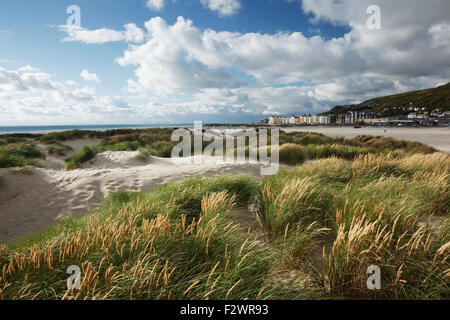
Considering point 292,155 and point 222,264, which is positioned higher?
point 292,155

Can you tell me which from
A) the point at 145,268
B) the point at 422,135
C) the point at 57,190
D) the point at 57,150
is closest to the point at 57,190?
the point at 57,190

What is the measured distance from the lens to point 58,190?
8.08 meters

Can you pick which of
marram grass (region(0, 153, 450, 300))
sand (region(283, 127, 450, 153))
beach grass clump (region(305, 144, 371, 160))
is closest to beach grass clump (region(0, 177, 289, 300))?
marram grass (region(0, 153, 450, 300))

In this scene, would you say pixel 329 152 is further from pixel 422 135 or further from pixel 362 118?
pixel 362 118

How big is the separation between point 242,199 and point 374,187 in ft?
9.08

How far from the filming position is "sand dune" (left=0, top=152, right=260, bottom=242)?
618 cm

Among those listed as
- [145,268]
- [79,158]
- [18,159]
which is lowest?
[145,268]

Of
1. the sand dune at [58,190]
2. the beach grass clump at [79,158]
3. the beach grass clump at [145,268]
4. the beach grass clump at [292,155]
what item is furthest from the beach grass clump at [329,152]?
the beach grass clump at [79,158]

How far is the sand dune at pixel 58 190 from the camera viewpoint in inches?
243

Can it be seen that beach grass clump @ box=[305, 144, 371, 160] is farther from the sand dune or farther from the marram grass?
the marram grass

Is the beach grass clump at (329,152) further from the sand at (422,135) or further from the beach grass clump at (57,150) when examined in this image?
the beach grass clump at (57,150)
